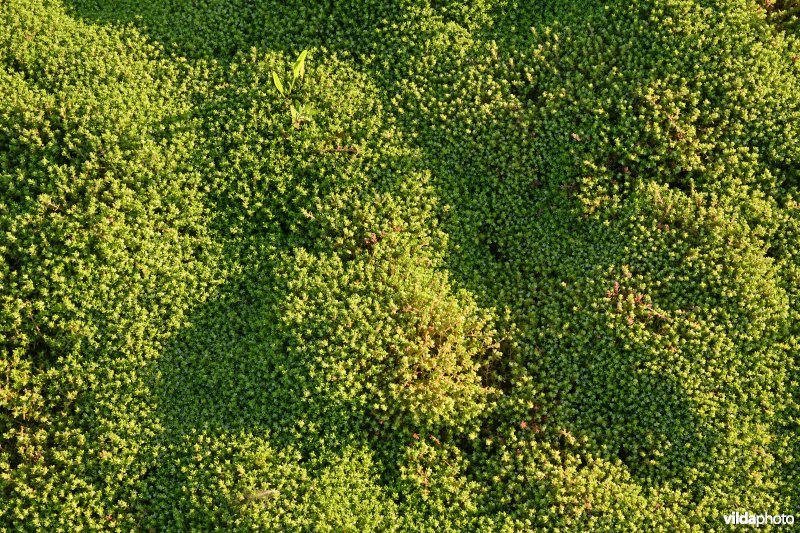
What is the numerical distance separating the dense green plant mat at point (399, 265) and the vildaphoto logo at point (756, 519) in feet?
0.30

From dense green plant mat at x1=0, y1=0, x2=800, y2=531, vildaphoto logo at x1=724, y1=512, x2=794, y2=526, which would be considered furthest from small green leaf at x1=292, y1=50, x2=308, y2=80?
vildaphoto logo at x1=724, y1=512, x2=794, y2=526

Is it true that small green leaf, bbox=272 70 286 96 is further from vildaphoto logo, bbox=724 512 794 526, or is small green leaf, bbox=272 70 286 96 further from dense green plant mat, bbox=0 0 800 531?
vildaphoto logo, bbox=724 512 794 526

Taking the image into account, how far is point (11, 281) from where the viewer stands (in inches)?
260

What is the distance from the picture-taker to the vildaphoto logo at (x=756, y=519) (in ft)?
22.2

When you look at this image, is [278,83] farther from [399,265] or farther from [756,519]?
[756,519]

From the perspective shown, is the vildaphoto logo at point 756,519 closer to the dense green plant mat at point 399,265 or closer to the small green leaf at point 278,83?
the dense green plant mat at point 399,265

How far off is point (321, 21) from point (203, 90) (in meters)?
1.55

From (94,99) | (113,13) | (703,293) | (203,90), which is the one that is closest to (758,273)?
(703,293)

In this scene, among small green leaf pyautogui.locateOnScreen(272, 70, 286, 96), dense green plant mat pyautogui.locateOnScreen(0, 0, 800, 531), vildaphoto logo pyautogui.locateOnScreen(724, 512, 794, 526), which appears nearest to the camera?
dense green plant mat pyautogui.locateOnScreen(0, 0, 800, 531)

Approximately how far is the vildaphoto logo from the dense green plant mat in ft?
0.30

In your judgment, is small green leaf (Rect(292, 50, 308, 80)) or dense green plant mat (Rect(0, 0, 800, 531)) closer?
dense green plant mat (Rect(0, 0, 800, 531))

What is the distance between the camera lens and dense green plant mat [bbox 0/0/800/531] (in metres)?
6.59

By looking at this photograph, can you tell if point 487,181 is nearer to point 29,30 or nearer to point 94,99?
point 94,99

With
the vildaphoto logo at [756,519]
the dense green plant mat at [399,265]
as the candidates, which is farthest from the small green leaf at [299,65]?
the vildaphoto logo at [756,519]
